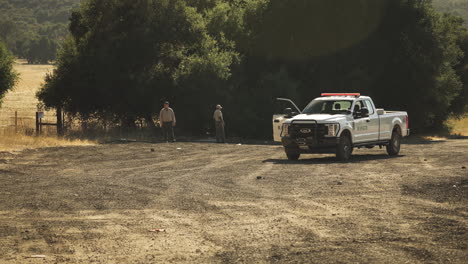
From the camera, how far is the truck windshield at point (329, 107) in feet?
81.7

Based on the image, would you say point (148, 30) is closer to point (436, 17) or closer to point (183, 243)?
point (436, 17)

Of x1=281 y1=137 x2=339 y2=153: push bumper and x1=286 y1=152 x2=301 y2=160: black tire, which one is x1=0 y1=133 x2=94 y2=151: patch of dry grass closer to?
x1=286 y1=152 x2=301 y2=160: black tire

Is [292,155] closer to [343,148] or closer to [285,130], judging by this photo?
[285,130]

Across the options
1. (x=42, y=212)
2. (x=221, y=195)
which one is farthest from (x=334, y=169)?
(x=42, y=212)

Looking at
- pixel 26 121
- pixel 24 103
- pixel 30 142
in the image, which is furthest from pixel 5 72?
pixel 24 103

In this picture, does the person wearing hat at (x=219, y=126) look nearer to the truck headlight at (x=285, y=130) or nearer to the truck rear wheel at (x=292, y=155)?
the truck rear wheel at (x=292, y=155)

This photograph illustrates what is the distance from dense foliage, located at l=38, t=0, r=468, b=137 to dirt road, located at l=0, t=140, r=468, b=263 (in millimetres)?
18179

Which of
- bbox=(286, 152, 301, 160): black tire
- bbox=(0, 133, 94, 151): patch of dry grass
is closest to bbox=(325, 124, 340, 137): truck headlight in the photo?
bbox=(286, 152, 301, 160): black tire

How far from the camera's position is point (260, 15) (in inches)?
1858

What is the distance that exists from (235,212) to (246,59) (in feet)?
110

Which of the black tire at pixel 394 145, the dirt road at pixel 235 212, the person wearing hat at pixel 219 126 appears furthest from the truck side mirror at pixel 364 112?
the person wearing hat at pixel 219 126

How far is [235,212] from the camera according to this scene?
12820mm

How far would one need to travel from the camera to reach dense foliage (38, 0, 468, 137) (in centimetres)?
4125

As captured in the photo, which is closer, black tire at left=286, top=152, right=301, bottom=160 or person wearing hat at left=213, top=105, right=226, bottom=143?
black tire at left=286, top=152, right=301, bottom=160
